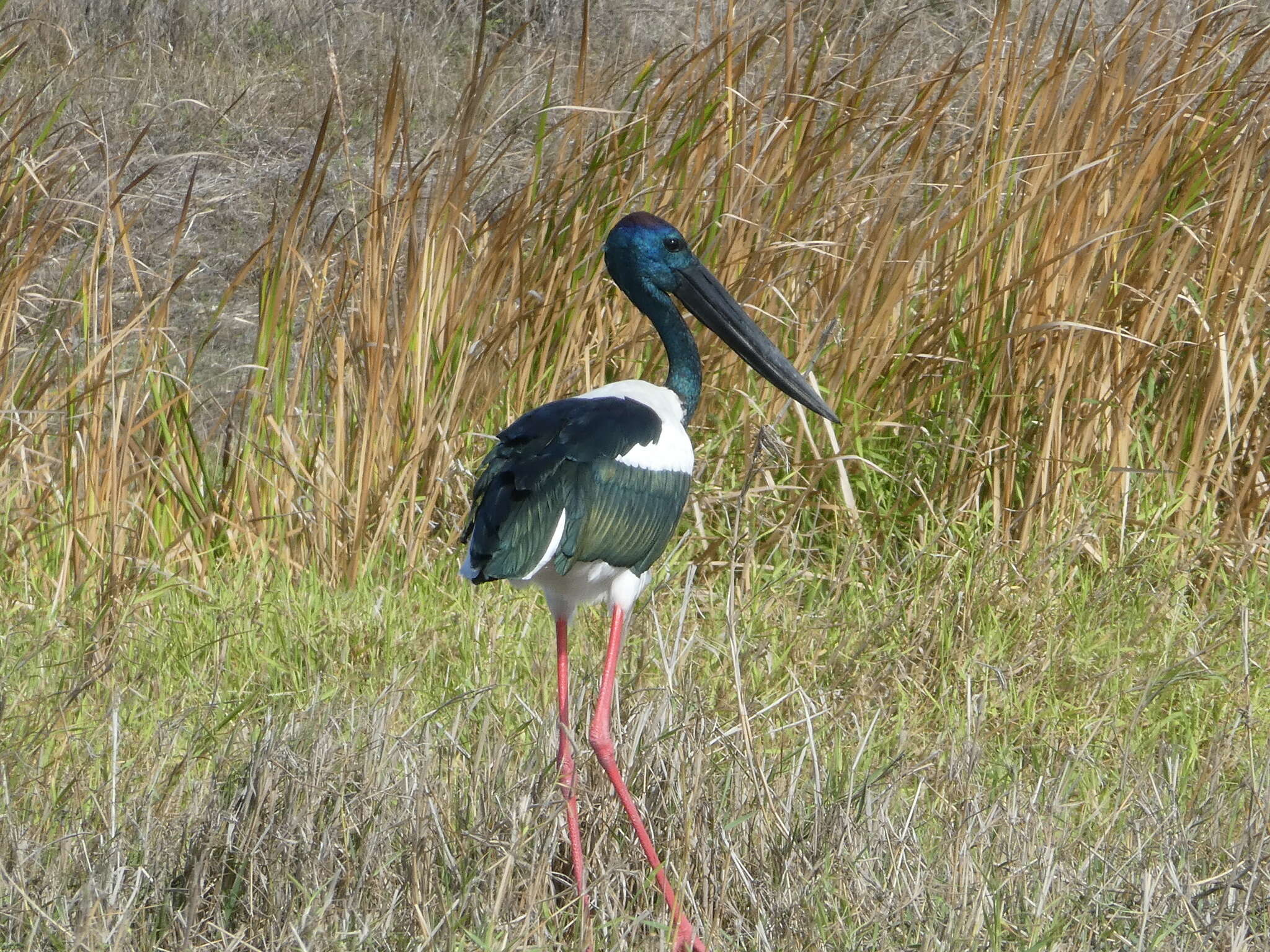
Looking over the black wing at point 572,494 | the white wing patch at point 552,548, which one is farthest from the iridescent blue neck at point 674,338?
the white wing patch at point 552,548

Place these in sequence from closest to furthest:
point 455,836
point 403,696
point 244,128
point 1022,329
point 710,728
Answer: point 455,836
point 710,728
point 403,696
point 1022,329
point 244,128

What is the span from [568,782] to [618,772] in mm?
95

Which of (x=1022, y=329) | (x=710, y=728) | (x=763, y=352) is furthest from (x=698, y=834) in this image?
(x=1022, y=329)

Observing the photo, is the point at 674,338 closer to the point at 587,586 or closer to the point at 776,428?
the point at 587,586

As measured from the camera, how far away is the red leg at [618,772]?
222cm

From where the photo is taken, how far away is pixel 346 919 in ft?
6.66

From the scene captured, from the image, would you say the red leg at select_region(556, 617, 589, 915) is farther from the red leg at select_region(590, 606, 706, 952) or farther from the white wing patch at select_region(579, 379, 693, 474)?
the white wing patch at select_region(579, 379, 693, 474)

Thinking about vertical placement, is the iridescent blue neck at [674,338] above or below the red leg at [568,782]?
above

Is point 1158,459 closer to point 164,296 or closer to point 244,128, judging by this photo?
point 164,296

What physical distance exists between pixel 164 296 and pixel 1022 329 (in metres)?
2.10

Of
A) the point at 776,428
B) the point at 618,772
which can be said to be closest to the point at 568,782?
the point at 618,772

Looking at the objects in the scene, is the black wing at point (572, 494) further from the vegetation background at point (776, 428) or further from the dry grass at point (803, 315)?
the dry grass at point (803, 315)

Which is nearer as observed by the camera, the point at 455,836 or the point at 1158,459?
the point at 455,836

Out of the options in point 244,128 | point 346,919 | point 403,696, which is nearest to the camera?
point 346,919
